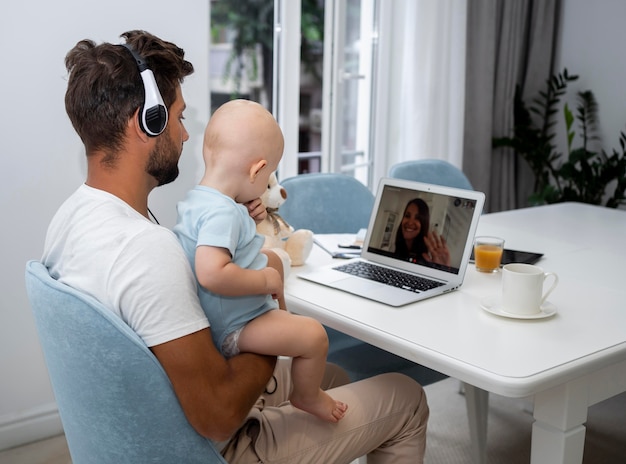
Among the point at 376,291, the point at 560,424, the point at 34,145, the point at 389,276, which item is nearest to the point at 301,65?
the point at 34,145

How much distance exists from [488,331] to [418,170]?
1441mm

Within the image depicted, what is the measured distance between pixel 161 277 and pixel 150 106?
319 mm

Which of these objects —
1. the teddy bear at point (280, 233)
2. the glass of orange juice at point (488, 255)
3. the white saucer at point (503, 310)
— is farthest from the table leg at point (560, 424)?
the teddy bear at point (280, 233)

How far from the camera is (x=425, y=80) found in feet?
11.7

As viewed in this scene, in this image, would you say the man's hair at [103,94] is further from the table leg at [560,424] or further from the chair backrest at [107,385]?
the table leg at [560,424]

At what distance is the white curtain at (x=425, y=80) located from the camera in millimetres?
3537

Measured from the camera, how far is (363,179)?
12.4 ft

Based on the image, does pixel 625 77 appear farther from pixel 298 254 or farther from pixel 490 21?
pixel 298 254

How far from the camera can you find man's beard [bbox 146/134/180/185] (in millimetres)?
1297

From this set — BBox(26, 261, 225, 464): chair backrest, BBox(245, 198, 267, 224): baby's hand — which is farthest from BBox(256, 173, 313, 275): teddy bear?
BBox(26, 261, 225, 464): chair backrest

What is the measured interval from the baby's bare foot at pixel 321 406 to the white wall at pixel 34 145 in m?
1.36

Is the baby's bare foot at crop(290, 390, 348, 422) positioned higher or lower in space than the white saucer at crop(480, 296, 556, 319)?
lower

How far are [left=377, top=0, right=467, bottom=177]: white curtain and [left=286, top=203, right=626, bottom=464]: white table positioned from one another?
Answer: 1802 mm

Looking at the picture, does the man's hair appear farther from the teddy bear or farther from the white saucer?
the white saucer
